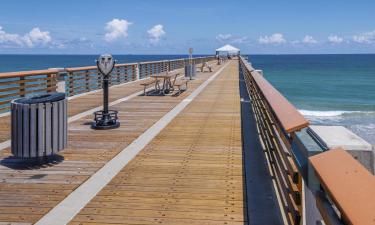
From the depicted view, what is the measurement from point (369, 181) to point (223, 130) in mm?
6689

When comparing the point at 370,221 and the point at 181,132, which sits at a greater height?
the point at 370,221

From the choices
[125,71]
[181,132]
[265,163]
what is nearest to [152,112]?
[181,132]

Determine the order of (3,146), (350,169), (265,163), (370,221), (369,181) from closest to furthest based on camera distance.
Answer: (370,221), (369,181), (350,169), (265,163), (3,146)

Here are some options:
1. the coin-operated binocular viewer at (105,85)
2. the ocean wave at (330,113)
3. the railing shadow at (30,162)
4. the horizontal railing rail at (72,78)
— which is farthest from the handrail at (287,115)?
the ocean wave at (330,113)

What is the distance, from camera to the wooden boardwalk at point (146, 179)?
391 centimetres

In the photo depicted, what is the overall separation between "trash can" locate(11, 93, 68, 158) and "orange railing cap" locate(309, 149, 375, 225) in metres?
4.07

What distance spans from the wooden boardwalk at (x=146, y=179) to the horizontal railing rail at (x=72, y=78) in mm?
3694

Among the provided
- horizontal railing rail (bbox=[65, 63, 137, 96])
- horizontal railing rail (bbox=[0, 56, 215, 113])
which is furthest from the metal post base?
horizontal railing rail (bbox=[65, 63, 137, 96])

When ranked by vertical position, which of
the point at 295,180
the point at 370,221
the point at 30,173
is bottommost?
the point at 30,173

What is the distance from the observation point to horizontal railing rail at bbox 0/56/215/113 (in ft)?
37.0

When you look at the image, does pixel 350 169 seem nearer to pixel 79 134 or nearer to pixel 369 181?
pixel 369 181

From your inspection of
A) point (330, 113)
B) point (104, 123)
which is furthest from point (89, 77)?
point (330, 113)

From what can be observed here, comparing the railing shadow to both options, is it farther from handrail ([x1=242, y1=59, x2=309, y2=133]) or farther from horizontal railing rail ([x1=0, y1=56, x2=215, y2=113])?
horizontal railing rail ([x1=0, y1=56, x2=215, y2=113])

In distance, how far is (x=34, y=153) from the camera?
5176 mm
